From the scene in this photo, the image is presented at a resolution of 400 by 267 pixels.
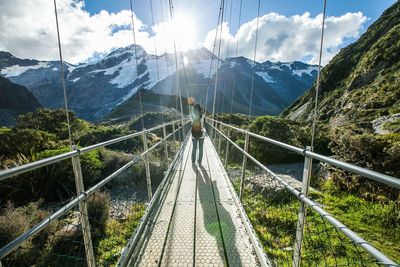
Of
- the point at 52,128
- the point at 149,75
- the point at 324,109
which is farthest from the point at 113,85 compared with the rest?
the point at 52,128

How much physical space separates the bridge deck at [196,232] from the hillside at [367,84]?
8.68 metres

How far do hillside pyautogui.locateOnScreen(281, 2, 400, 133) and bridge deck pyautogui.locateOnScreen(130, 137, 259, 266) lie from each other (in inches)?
342

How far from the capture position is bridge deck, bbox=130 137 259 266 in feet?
9.18

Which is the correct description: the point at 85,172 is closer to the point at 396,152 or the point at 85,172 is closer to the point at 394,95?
the point at 396,152

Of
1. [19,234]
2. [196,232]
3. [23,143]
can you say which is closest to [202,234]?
[196,232]

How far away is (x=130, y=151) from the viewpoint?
12.0m

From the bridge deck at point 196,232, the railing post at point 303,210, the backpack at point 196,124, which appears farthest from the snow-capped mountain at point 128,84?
the railing post at point 303,210

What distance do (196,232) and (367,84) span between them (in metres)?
38.1

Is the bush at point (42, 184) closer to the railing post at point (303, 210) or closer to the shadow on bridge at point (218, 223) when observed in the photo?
the shadow on bridge at point (218, 223)

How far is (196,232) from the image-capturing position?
11.1ft

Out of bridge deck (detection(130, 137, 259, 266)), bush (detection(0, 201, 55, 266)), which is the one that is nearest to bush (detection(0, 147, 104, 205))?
bush (detection(0, 201, 55, 266))

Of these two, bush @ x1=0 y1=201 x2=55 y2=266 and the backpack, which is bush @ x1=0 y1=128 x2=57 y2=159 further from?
the backpack

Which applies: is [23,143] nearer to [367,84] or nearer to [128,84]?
[367,84]

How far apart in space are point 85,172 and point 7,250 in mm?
6796
